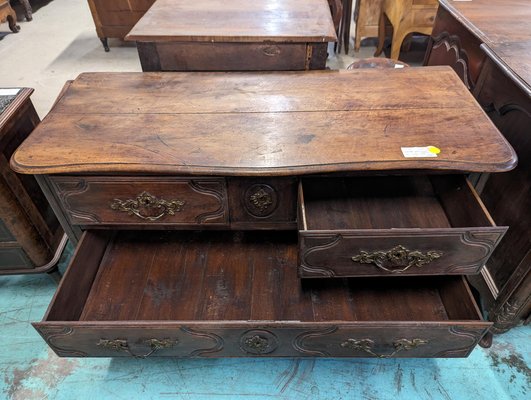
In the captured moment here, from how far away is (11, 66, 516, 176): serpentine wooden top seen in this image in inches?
33.3

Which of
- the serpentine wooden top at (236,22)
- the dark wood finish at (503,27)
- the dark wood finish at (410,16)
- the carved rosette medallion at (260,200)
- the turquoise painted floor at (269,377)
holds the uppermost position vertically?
the serpentine wooden top at (236,22)

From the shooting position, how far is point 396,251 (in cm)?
85

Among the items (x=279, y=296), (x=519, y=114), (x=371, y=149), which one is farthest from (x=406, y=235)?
(x=519, y=114)

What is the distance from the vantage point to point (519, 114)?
41.0 inches

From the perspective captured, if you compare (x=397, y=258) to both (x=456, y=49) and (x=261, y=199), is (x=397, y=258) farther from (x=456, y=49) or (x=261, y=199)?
(x=456, y=49)

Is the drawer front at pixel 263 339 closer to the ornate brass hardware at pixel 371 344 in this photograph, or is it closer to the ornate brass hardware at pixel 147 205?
the ornate brass hardware at pixel 371 344

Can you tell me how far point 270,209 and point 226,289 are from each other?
302 mm

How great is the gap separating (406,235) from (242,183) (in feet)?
1.36

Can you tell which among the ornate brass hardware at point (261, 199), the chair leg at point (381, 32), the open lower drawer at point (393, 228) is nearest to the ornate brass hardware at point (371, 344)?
the open lower drawer at point (393, 228)

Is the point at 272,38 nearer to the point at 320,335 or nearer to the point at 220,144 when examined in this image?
the point at 220,144

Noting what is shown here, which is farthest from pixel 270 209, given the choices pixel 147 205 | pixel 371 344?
pixel 371 344

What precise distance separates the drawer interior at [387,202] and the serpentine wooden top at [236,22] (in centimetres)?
50

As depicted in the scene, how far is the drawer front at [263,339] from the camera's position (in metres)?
0.88

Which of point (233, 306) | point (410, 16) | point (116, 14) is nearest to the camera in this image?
point (233, 306)
